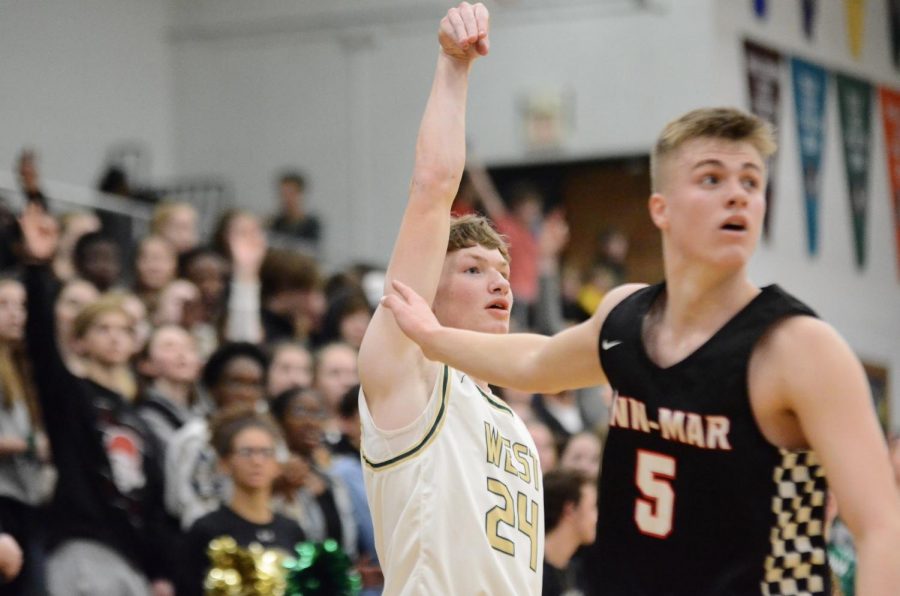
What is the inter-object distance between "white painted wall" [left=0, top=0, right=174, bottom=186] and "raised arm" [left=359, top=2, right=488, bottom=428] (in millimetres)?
11877

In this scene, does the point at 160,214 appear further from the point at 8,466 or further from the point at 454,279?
the point at 454,279

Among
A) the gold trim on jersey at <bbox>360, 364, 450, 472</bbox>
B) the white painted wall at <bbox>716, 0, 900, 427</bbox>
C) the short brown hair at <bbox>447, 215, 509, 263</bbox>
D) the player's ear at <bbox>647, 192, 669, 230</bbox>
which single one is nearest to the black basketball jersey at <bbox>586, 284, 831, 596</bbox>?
the player's ear at <bbox>647, 192, 669, 230</bbox>

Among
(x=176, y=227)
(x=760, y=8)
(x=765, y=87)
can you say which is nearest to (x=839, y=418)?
(x=176, y=227)

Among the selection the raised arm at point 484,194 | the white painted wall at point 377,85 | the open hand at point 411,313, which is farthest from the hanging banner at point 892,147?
the open hand at point 411,313

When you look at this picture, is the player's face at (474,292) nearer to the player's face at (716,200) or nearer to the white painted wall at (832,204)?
the player's face at (716,200)

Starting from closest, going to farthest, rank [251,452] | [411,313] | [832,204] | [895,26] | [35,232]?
[411,313], [35,232], [251,452], [832,204], [895,26]

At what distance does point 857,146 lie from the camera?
18094 mm

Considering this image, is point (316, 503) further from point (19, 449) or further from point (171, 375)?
point (19, 449)

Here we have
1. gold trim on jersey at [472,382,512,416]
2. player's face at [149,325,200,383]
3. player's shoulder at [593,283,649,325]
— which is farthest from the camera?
player's face at [149,325,200,383]

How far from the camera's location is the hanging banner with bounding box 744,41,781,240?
1633 cm

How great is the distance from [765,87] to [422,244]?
1291 centimetres

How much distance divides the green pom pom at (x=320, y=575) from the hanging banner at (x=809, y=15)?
12416 millimetres

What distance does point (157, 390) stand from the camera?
26.9 ft

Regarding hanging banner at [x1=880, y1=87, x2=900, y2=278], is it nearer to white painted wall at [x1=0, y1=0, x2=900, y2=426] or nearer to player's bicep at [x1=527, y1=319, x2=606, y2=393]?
white painted wall at [x1=0, y1=0, x2=900, y2=426]
